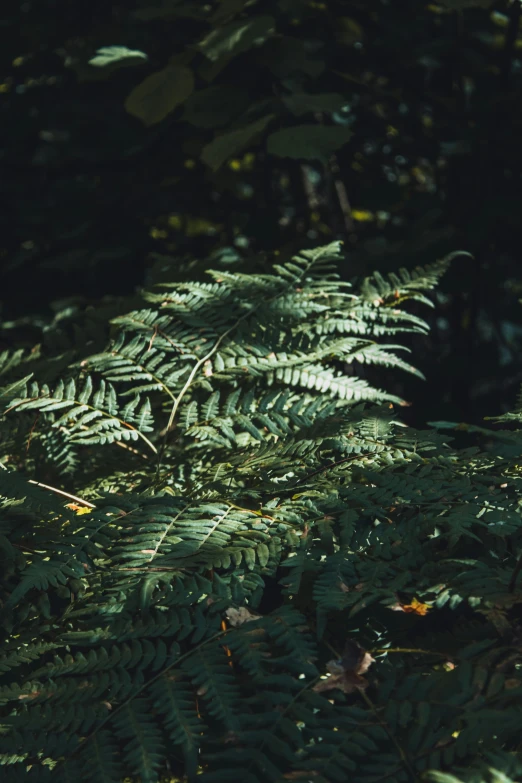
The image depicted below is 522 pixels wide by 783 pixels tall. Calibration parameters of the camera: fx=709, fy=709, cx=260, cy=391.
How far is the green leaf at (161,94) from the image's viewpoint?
7.89ft

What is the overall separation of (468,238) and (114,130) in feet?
5.05

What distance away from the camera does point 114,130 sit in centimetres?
299

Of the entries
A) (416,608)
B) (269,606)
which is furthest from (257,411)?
(416,608)

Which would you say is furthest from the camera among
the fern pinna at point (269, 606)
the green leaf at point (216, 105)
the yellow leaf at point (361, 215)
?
the yellow leaf at point (361, 215)

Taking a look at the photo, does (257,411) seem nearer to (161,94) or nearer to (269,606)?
(269,606)

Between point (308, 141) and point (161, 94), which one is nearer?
point (308, 141)

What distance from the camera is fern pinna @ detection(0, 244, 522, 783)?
0.85 meters

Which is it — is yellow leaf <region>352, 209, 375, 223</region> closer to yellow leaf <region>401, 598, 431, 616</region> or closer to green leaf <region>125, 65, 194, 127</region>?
green leaf <region>125, 65, 194, 127</region>

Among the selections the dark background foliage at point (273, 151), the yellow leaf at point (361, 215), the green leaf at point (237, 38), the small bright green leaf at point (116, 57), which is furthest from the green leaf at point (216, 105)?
the yellow leaf at point (361, 215)

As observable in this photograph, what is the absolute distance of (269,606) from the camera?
4.12 feet

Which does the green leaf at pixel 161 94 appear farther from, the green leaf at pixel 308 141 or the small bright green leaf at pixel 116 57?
the green leaf at pixel 308 141

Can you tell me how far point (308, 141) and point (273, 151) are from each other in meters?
0.11

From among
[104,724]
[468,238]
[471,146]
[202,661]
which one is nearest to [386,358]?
[202,661]

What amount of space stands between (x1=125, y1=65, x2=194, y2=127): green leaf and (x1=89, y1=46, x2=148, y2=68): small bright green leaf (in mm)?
158
